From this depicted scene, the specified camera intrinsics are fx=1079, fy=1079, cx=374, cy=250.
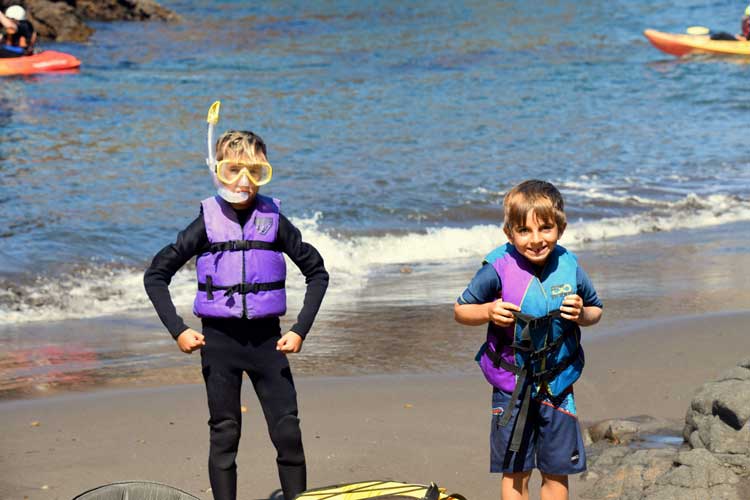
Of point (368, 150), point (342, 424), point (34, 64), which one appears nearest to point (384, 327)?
point (342, 424)

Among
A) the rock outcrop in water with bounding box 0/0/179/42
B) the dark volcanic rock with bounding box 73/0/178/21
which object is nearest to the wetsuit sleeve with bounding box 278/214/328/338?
the rock outcrop in water with bounding box 0/0/179/42

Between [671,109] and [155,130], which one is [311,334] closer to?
[155,130]

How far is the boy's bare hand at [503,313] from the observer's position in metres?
3.47

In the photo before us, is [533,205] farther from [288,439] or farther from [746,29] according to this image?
[746,29]

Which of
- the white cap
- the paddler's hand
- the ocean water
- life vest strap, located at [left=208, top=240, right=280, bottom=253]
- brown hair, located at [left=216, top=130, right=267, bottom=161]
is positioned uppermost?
brown hair, located at [left=216, top=130, right=267, bottom=161]

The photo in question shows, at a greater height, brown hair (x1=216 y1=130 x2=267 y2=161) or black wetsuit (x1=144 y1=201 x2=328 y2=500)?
brown hair (x1=216 y1=130 x2=267 y2=161)

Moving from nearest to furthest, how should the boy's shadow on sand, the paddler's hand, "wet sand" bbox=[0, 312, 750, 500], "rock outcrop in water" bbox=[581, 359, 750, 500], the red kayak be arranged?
1. "rock outcrop in water" bbox=[581, 359, 750, 500]
2. the paddler's hand
3. the boy's shadow on sand
4. "wet sand" bbox=[0, 312, 750, 500]
5. the red kayak

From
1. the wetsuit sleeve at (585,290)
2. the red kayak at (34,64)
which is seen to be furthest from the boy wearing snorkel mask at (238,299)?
the red kayak at (34,64)

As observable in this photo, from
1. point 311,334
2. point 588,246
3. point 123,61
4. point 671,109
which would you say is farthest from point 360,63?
point 311,334

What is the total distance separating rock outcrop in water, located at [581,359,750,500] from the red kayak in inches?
846

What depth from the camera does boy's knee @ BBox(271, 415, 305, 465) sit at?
3945mm

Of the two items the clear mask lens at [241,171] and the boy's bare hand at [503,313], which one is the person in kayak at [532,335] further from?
the clear mask lens at [241,171]

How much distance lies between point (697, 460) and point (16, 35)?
2398cm

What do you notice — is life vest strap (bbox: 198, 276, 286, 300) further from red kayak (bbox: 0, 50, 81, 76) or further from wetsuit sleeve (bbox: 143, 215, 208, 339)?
red kayak (bbox: 0, 50, 81, 76)
